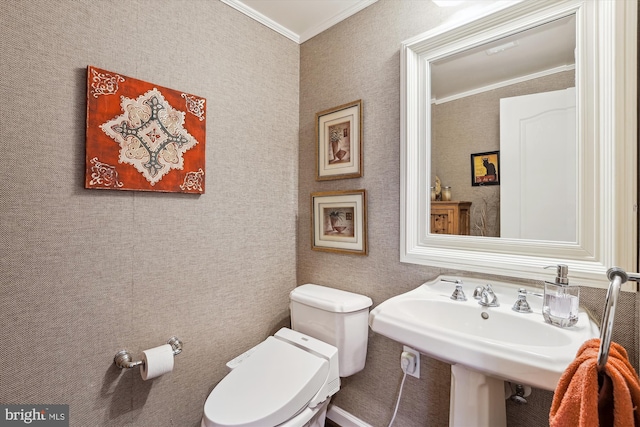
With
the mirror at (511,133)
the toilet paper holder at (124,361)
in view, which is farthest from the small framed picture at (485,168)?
the toilet paper holder at (124,361)

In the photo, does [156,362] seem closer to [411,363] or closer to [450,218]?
[411,363]

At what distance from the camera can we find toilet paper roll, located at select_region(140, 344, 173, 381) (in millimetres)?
1170

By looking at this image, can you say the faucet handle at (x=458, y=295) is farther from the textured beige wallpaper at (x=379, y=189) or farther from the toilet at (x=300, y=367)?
the toilet at (x=300, y=367)

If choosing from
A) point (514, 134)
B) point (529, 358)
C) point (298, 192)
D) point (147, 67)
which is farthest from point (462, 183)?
point (147, 67)

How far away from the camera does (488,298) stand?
108 centimetres

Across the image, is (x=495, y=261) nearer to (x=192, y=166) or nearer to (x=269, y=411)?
(x=269, y=411)

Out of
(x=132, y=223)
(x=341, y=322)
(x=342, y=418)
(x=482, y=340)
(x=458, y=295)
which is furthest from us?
(x=342, y=418)

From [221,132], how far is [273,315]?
3.58 ft

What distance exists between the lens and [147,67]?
4.27 ft

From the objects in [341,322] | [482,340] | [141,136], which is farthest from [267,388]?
[141,136]

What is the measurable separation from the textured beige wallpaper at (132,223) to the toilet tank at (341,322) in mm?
332

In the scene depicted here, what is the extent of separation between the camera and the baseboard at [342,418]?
156cm

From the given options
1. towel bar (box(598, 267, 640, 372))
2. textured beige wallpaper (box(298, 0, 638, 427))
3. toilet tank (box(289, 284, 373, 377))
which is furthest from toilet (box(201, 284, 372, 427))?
towel bar (box(598, 267, 640, 372))

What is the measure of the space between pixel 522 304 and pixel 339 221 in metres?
0.93
